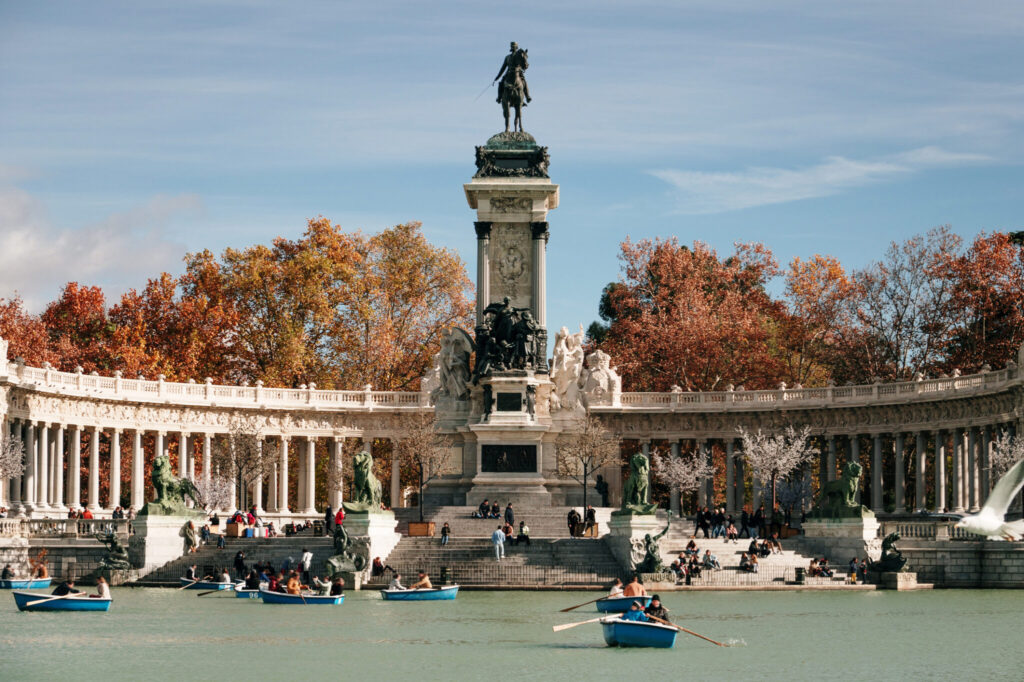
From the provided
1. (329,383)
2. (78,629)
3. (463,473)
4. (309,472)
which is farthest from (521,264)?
(78,629)

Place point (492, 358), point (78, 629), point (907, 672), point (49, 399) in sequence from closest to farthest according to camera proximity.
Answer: point (907, 672) → point (78, 629) → point (492, 358) → point (49, 399)

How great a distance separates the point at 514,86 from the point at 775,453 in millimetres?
20277

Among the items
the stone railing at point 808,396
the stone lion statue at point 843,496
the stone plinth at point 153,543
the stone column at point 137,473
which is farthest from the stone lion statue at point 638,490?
the stone column at point 137,473

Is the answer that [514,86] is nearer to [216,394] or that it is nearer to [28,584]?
[216,394]

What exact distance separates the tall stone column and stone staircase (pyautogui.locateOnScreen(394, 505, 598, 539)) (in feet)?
56.4

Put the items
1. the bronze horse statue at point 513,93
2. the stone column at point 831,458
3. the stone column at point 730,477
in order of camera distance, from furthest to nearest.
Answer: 1. the stone column at point 730,477
2. the stone column at point 831,458
3. the bronze horse statue at point 513,93

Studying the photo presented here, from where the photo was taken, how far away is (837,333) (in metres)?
89.6

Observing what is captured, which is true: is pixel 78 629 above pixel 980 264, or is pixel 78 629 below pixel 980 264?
below

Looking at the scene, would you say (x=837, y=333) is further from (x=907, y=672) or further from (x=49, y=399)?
(x=907, y=672)

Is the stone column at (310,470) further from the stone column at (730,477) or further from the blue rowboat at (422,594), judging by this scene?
the blue rowboat at (422,594)

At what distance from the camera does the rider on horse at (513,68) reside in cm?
7431

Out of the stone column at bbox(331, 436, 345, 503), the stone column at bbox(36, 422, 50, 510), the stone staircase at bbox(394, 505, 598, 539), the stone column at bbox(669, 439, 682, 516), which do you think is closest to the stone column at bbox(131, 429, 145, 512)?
the stone column at bbox(36, 422, 50, 510)

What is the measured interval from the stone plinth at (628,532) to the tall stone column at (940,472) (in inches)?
937

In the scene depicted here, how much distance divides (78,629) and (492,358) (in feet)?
107
